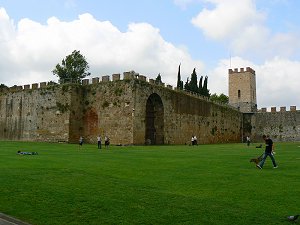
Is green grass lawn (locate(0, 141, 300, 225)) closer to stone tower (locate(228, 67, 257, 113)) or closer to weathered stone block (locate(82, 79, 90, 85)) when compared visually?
weathered stone block (locate(82, 79, 90, 85))

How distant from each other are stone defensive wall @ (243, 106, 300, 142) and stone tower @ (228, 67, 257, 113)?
6436 millimetres

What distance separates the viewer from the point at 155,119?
140ft

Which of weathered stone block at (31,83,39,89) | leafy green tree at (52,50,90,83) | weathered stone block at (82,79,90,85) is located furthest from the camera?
leafy green tree at (52,50,90,83)

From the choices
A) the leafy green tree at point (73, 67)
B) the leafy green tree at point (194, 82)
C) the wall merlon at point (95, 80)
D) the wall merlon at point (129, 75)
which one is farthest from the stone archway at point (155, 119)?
the leafy green tree at point (194, 82)

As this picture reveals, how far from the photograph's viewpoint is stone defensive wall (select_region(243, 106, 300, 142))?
64938 millimetres

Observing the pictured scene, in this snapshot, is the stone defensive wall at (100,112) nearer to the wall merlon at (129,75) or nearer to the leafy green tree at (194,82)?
the wall merlon at (129,75)

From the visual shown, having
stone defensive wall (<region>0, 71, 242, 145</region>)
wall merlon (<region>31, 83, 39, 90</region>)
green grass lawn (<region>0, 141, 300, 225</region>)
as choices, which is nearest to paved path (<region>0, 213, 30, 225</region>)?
green grass lawn (<region>0, 141, 300, 225</region>)

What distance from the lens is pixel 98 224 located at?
7.14m

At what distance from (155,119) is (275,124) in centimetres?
3201

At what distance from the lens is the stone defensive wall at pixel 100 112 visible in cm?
3881

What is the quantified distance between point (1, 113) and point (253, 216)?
4542 centimetres

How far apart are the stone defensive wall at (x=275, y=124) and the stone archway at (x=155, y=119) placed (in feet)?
101

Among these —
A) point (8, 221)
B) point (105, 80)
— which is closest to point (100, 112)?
point (105, 80)

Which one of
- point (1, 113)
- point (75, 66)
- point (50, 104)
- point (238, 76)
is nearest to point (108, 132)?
point (50, 104)
